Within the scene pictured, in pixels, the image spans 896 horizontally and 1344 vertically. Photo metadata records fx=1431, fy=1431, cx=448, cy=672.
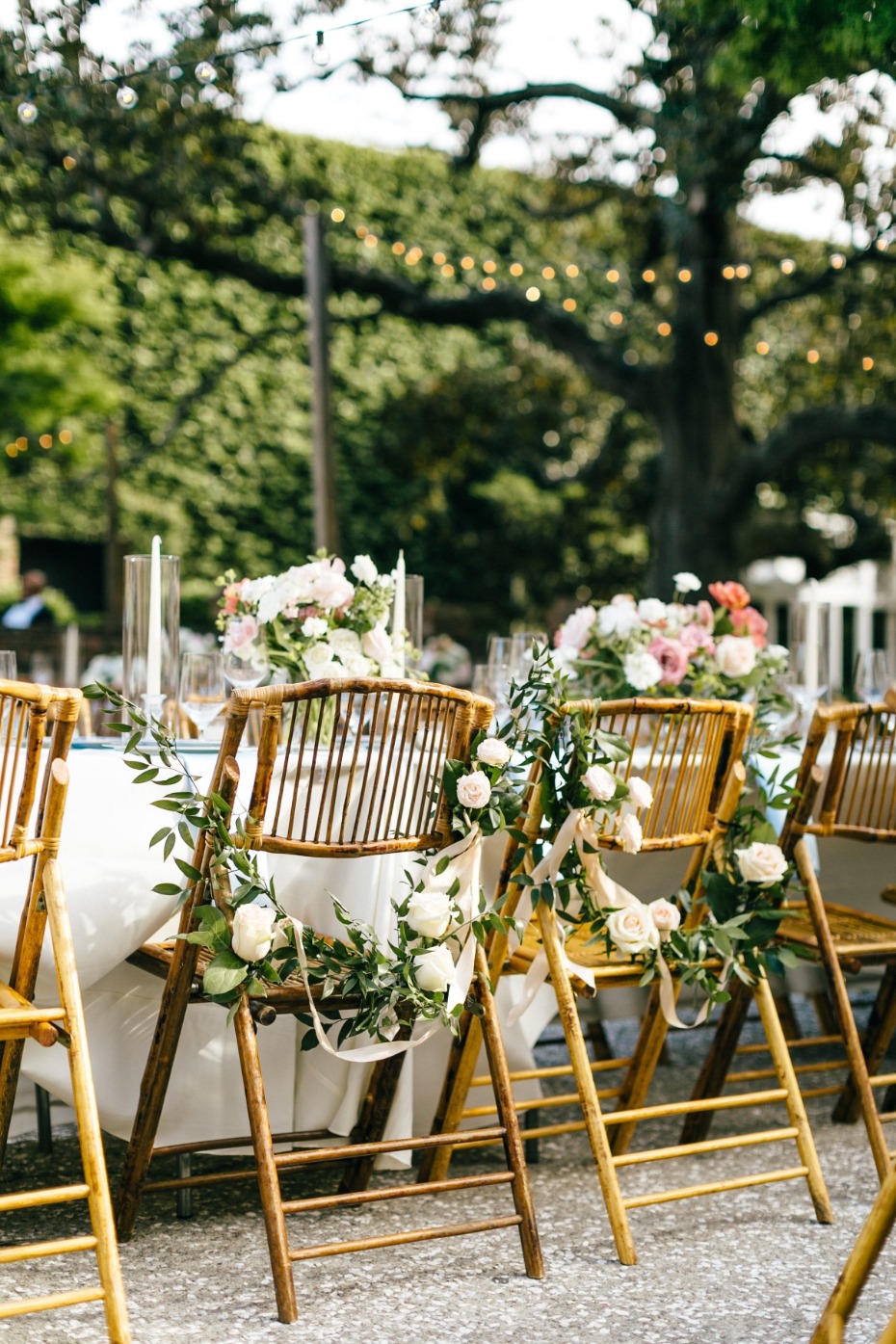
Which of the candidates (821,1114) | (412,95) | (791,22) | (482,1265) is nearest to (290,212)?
(412,95)

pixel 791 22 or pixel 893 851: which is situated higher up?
pixel 791 22

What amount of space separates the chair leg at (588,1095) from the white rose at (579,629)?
1030 millimetres

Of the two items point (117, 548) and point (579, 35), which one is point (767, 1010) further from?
point (117, 548)

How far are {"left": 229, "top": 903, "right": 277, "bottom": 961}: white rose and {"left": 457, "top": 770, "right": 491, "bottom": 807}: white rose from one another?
14.7 inches

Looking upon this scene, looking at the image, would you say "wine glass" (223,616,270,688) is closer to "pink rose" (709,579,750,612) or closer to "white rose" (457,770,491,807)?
"white rose" (457,770,491,807)

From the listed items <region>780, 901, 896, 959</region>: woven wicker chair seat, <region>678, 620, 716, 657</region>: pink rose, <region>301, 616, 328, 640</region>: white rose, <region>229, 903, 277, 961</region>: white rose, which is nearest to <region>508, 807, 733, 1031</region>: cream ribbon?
<region>780, 901, 896, 959</region>: woven wicker chair seat

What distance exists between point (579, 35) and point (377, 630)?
17.5ft

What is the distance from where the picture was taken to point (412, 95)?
7.30m

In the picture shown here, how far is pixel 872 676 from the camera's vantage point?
151 inches

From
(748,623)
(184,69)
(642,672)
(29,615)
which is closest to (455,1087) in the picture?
(642,672)

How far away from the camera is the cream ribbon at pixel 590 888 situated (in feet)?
8.41

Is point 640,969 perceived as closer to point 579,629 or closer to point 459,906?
point 459,906

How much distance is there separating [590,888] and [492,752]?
1.40ft

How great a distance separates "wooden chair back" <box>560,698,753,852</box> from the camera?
2537mm
